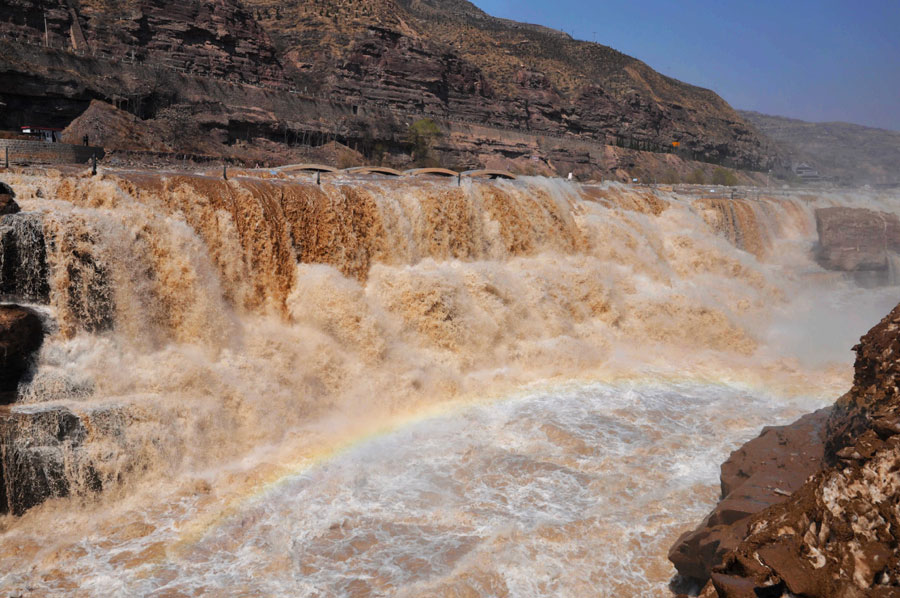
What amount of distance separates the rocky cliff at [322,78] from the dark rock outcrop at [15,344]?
22.8 metres

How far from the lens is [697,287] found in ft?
58.4

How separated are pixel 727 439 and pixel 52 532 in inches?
335

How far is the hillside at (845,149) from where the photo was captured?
3238 inches

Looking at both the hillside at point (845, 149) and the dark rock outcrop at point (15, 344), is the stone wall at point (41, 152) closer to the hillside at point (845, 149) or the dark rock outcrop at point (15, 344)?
the dark rock outcrop at point (15, 344)

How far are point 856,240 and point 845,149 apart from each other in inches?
3697

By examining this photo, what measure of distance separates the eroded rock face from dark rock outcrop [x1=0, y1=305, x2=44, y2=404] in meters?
21.8

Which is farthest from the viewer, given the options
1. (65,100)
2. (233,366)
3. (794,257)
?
(65,100)

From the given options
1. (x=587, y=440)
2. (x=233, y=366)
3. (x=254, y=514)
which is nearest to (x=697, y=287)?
(x=587, y=440)

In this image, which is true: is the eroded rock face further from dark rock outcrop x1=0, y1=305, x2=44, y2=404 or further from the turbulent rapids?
dark rock outcrop x1=0, y1=305, x2=44, y2=404

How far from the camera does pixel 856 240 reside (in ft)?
71.2

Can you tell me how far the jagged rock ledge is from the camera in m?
3.92

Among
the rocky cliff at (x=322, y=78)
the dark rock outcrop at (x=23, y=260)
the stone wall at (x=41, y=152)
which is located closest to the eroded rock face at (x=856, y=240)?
the dark rock outcrop at (x=23, y=260)

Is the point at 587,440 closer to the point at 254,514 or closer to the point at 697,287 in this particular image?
the point at 254,514

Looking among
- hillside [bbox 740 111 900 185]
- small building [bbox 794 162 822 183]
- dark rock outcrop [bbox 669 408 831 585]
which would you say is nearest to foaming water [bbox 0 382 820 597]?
dark rock outcrop [bbox 669 408 831 585]
